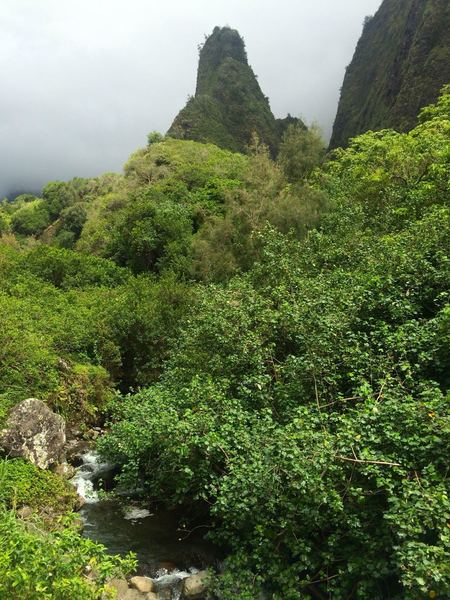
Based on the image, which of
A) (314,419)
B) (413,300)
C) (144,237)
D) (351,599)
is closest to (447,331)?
(413,300)

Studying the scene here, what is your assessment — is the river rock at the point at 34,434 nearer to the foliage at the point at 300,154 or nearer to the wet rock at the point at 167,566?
the wet rock at the point at 167,566

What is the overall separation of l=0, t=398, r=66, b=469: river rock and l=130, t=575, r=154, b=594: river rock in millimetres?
4578

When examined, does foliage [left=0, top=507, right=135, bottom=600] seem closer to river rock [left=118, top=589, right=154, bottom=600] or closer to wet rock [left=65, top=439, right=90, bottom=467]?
river rock [left=118, top=589, right=154, bottom=600]

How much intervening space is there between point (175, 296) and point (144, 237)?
10383mm

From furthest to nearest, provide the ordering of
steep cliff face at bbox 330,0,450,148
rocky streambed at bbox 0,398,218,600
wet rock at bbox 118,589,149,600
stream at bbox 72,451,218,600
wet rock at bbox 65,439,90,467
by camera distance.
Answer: steep cliff face at bbox 330,0,450,148
wet rock at bbox 65,439,90,467
stream at bbox 72,451,218,600
rocky streambed at bbox 0,398,218,600
wet rock at bbox 118,589,149,600

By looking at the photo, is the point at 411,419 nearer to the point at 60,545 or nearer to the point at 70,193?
the point at 60,545

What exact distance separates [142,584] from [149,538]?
2.01m

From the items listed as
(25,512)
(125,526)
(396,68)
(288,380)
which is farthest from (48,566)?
(396,68)

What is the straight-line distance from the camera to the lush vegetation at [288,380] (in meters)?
6.90

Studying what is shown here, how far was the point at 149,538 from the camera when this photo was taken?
36.5 ft

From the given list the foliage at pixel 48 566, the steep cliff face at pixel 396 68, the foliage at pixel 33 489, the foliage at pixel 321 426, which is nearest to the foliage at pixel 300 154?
the foliage at pixel 321 426

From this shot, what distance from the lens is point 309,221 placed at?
22.8m

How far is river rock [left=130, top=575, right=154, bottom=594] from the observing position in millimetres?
9016

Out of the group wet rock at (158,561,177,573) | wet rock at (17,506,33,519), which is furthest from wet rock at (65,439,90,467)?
wet rock at (158,561,177,573)
